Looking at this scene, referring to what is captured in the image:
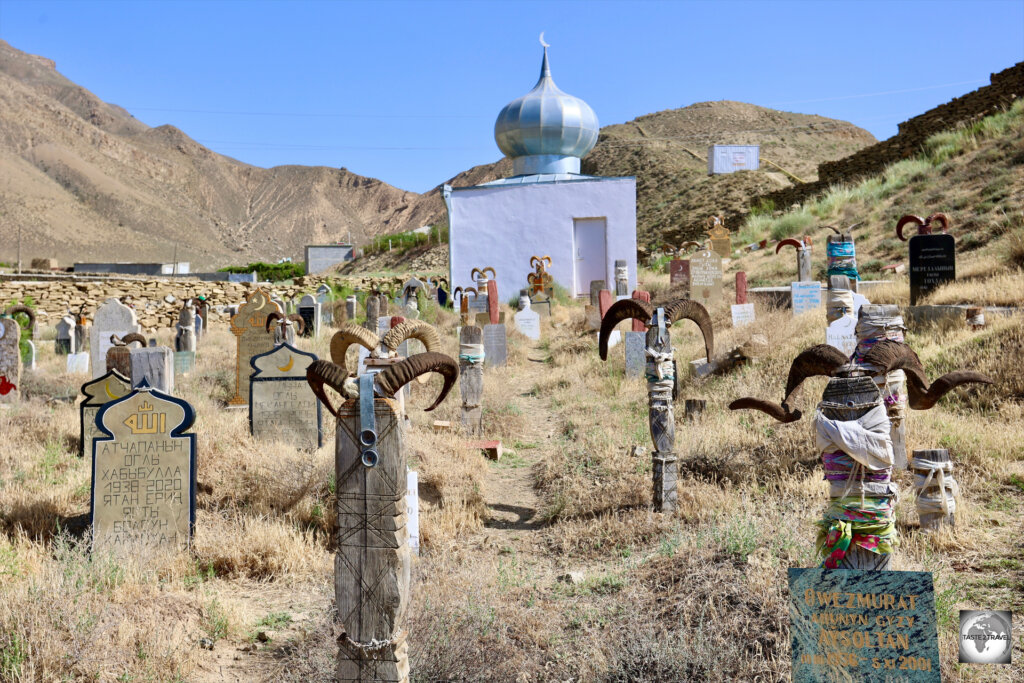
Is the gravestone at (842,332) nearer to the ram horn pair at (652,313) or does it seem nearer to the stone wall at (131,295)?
the ram horn pair at (652,313)

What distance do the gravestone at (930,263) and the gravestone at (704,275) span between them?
456cm

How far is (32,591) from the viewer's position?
3.89m

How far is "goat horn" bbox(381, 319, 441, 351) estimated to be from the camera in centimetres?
618

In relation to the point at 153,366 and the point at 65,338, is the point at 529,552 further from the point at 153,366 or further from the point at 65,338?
the point at 65,338

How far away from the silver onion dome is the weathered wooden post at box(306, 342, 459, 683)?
22.9 m

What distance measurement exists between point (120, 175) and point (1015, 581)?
297ft

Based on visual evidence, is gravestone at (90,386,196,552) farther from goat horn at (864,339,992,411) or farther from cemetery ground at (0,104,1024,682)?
goat horn at (864,339,992,411)

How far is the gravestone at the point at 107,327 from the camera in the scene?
11.6 m

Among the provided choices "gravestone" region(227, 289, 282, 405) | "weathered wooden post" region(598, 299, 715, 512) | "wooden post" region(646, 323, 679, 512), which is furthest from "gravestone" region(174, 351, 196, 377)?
"wooden post" region(646, 323, 679, 512)

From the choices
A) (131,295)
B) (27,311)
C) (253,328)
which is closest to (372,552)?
(253,328)

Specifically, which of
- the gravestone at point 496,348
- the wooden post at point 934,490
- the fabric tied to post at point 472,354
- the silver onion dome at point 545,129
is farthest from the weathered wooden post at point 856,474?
the silver onion dome at point 545,129

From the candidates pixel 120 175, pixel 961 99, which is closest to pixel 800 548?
pixel 961 99

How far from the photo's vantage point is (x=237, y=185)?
101 metres

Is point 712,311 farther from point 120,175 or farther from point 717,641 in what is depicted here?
point 120,175
